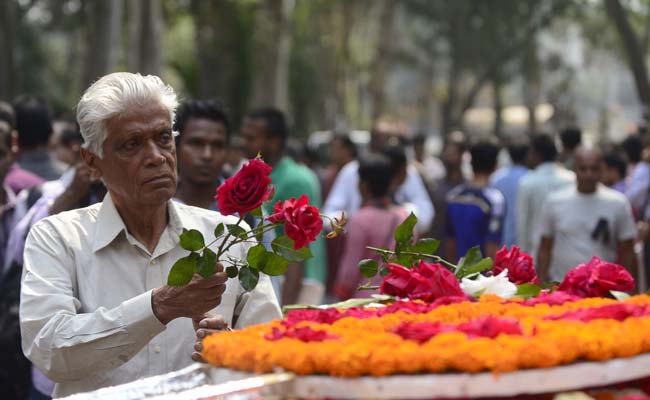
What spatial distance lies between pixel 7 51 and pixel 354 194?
1547 centimetres

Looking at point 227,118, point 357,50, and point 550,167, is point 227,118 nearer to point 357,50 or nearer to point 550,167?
point 550,167

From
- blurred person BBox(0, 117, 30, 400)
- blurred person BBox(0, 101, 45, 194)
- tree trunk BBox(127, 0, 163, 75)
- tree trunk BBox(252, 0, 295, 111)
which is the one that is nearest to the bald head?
blurred person BBox(0, 101, 45, 194)

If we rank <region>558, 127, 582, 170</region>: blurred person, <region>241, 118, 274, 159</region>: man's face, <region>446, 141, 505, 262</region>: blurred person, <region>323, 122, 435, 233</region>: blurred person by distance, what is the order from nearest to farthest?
<region>241, 118, 274, 159</region>: man's face, <region>446, 141, 505, 262</region>: blurred person, <region>323, 122, 435, 233</region>: blurred person, <region>558, 127, 582, 170</region>: blurred person

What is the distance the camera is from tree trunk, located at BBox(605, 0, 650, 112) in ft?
67.5

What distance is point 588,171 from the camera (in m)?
9.13

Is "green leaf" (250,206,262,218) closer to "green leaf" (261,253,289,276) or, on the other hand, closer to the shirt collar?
"green leaf" (261,253,289,276)

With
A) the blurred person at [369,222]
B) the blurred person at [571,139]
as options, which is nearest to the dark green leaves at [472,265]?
the blurred person at [369,222]

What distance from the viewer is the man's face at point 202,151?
6355mm

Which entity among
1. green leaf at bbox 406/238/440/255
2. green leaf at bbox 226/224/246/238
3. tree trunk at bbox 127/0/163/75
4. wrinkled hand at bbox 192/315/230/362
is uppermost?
tree trunk at bbox 127/0/163/75

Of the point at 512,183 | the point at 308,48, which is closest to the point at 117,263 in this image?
the point at 512,183

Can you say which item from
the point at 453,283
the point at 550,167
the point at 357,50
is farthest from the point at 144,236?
the point at 357,50

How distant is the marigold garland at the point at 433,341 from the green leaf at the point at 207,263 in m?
0.39

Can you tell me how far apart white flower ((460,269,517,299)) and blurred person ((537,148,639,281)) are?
5.09 metres

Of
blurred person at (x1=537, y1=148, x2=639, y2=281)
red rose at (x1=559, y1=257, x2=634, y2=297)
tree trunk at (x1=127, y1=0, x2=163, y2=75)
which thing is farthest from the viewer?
tree trunk at (x1=127, y1=0, x2=163, y2=75)
